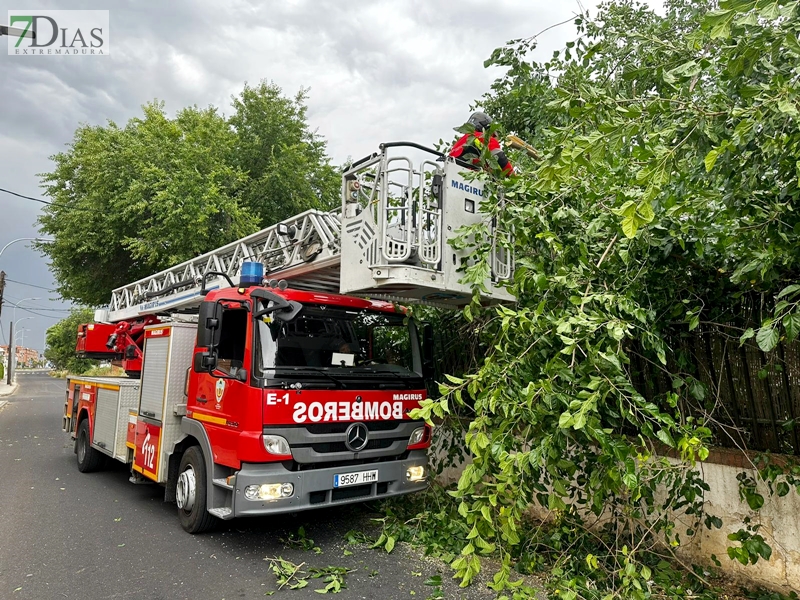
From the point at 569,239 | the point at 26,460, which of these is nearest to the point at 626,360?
the point at 569,239

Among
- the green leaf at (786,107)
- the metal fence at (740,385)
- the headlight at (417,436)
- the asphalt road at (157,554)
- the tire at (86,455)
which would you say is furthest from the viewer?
the tire at (86,455)

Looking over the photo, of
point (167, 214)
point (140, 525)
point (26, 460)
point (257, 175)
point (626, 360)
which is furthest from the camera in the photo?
point (257, 175)

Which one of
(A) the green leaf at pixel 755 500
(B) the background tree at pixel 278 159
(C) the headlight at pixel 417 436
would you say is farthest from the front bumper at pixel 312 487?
(B) the background tree at pixel 278 159

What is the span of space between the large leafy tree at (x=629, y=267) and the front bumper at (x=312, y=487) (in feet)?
5.28

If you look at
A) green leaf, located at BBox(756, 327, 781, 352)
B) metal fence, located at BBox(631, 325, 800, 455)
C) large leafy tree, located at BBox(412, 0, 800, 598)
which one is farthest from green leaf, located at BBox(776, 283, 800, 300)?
metal fence, located at BBox(631, 325, 800, 455)

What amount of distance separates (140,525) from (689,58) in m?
6.76

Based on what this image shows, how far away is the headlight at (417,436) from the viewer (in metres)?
5.53

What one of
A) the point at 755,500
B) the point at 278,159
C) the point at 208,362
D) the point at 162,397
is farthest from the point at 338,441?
the point at 278,159

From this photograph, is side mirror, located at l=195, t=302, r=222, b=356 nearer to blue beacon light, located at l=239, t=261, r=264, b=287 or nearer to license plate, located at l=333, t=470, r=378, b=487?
blue beacon light, located at l=239, t=261, r=264, b=287

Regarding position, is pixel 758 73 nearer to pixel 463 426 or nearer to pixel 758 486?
pixel 758 486

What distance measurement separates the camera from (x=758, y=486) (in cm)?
431

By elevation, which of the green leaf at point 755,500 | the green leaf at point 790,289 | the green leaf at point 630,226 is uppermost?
the green leaf at point 630,226

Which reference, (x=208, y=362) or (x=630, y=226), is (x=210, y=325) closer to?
(x=208, y=362)

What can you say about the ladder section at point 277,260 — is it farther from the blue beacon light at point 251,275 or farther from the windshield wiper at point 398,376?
the windshield wiper at point 398,376
